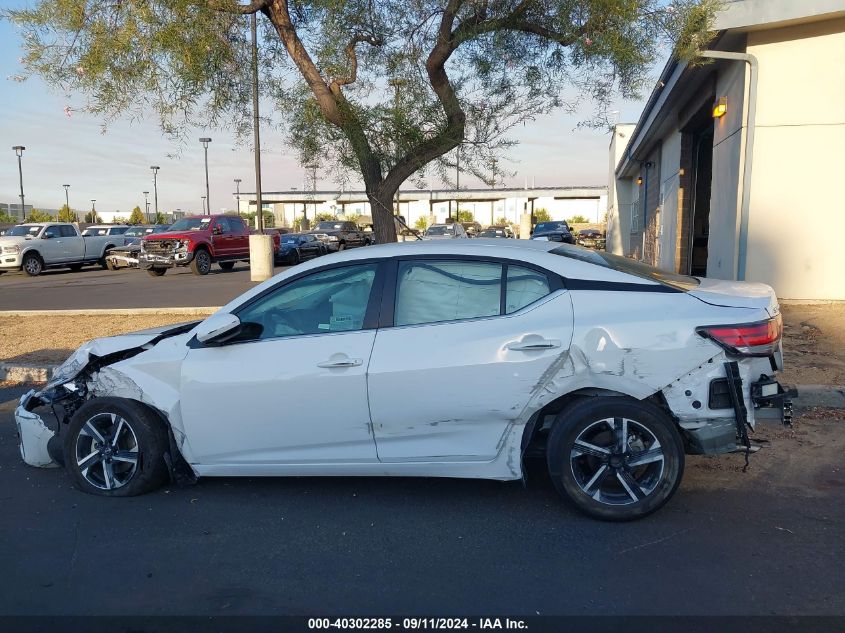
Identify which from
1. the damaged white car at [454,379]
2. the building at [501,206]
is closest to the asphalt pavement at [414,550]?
the damaged white car at [454,379]

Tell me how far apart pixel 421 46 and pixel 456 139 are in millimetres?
1484

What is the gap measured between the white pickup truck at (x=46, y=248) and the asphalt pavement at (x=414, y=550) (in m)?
22.7

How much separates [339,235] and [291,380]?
30.3 metres

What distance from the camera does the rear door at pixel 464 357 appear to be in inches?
165

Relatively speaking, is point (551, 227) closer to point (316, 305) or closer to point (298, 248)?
point (298, 248)

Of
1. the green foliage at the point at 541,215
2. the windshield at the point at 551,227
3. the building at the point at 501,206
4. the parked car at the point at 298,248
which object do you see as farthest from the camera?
the green foliage at the point at 541,215

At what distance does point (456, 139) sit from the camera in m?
8.96

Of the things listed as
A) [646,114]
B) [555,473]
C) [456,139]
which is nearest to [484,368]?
[555,473]

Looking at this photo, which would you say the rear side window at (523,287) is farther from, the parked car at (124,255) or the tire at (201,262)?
the parked car at (124,255)

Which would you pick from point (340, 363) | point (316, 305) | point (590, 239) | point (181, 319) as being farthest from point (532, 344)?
point (590, 239)

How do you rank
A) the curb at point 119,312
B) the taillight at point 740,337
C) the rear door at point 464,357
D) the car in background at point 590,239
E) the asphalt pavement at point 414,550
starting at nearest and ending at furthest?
1. the asphalt pavement at point 414,550
2. the taillight at point 740,337
3. the rear door at point 464,357
4. the curb at point 119,312
5. the car in background at point 590,239

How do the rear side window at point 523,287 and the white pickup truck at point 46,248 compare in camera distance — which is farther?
the white pickup truck at point 46,248

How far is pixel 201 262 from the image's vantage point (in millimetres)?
23656

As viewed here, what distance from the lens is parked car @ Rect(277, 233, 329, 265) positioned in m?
30.1
